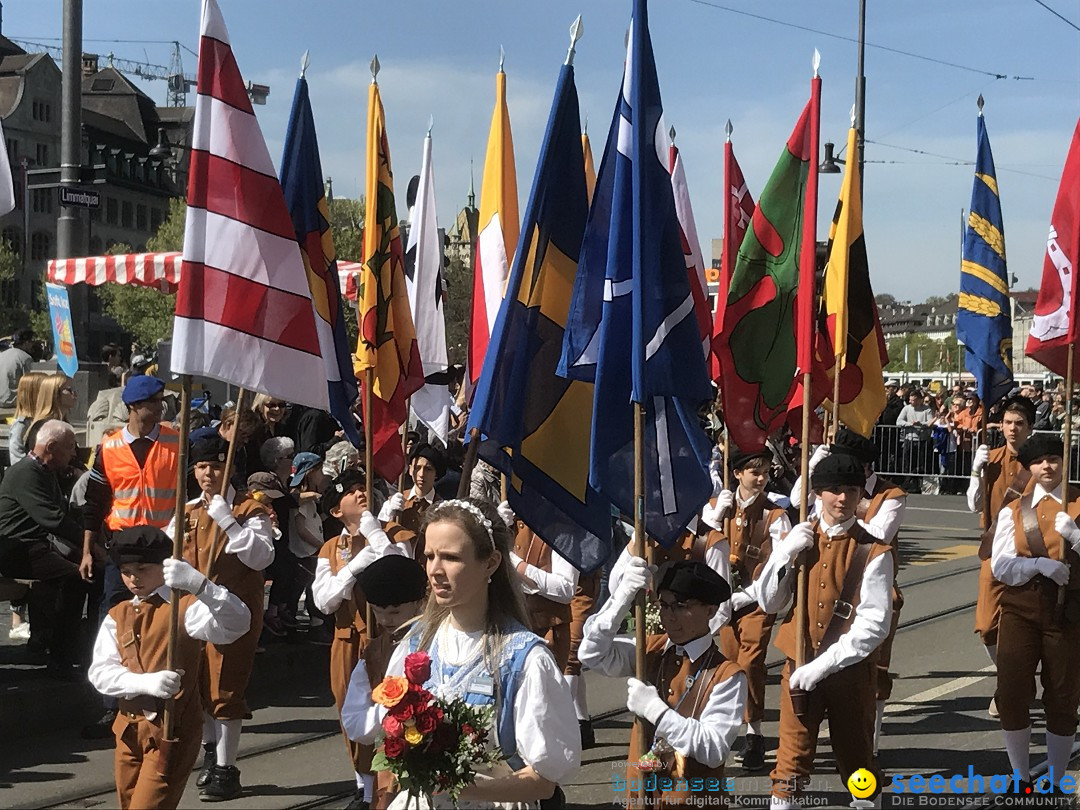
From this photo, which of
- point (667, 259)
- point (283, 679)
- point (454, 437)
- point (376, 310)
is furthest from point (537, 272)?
point (454, 437)

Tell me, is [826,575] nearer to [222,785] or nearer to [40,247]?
[222,785]

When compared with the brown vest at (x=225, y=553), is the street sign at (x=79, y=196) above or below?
above

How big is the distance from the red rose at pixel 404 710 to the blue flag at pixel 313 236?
4.40 m

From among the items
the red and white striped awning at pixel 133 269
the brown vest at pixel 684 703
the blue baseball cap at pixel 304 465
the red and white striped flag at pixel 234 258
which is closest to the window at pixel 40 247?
the red and white striped awning at pixel 133 269

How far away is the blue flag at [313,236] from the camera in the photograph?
8.00m

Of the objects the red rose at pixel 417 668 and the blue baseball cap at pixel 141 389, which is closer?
the red rose at pixel 417 668

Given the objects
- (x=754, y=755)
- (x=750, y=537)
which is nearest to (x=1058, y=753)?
(x=754, y=755)

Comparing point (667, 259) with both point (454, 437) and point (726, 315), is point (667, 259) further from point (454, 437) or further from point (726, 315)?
point (454, 437)

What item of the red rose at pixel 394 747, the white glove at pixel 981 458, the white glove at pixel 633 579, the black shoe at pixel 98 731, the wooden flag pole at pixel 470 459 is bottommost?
the black shoe at pixel 98 731

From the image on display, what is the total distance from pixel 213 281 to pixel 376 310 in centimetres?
221

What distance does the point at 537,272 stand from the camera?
6.50 m

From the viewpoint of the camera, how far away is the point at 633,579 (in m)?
4.90

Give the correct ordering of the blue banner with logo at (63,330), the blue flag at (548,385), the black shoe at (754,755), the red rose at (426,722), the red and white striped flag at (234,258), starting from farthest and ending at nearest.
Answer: the blue banner with logo at (63,330) < the black shoe at (754,755) < the blue flag at (548,385) < the red and white striped flag at (234,258) < the red rose at (426,722)

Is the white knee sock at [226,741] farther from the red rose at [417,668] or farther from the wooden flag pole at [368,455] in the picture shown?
the red rose at [417,668]
